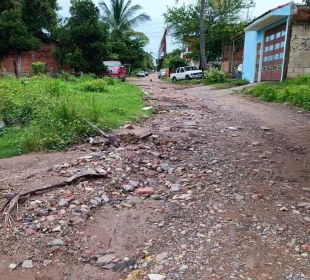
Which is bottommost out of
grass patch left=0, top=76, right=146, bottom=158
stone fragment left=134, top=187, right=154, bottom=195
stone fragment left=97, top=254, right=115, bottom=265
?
stone fragment left=97, top=254, right=115, bottom=265

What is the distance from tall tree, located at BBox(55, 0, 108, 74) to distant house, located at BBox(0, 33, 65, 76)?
1640 mm

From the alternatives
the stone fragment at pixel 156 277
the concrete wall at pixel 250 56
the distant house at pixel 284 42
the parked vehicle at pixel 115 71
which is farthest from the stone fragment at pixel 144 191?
the parked vehicle at pixel 115 71

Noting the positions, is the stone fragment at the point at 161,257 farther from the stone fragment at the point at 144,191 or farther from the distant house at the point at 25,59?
the distant house at the point at 25,59

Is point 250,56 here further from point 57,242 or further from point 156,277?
point 156,277

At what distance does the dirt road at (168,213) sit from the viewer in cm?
237

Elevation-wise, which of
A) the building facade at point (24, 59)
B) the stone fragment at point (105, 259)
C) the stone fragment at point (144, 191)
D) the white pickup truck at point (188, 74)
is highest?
the building facade at point (24, 59)

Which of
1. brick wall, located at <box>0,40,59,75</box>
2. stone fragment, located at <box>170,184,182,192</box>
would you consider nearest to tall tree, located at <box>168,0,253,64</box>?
brick wall, located at <box>0,40,59,75</box>

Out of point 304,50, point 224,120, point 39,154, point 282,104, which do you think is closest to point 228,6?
point 304,50

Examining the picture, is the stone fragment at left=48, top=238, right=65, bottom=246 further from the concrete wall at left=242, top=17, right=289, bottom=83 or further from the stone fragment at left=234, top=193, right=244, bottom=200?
the concrete wall at left=242, top=17, right=289, bottom=83

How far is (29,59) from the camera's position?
20406 millimetres

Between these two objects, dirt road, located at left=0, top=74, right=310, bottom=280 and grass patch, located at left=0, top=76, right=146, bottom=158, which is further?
grass patch, located at left=0, top=76, right=146, bottom=158

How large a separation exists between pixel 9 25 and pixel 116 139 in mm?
16016

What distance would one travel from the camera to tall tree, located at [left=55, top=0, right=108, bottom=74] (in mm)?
18484

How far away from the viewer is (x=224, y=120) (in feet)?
24.9
